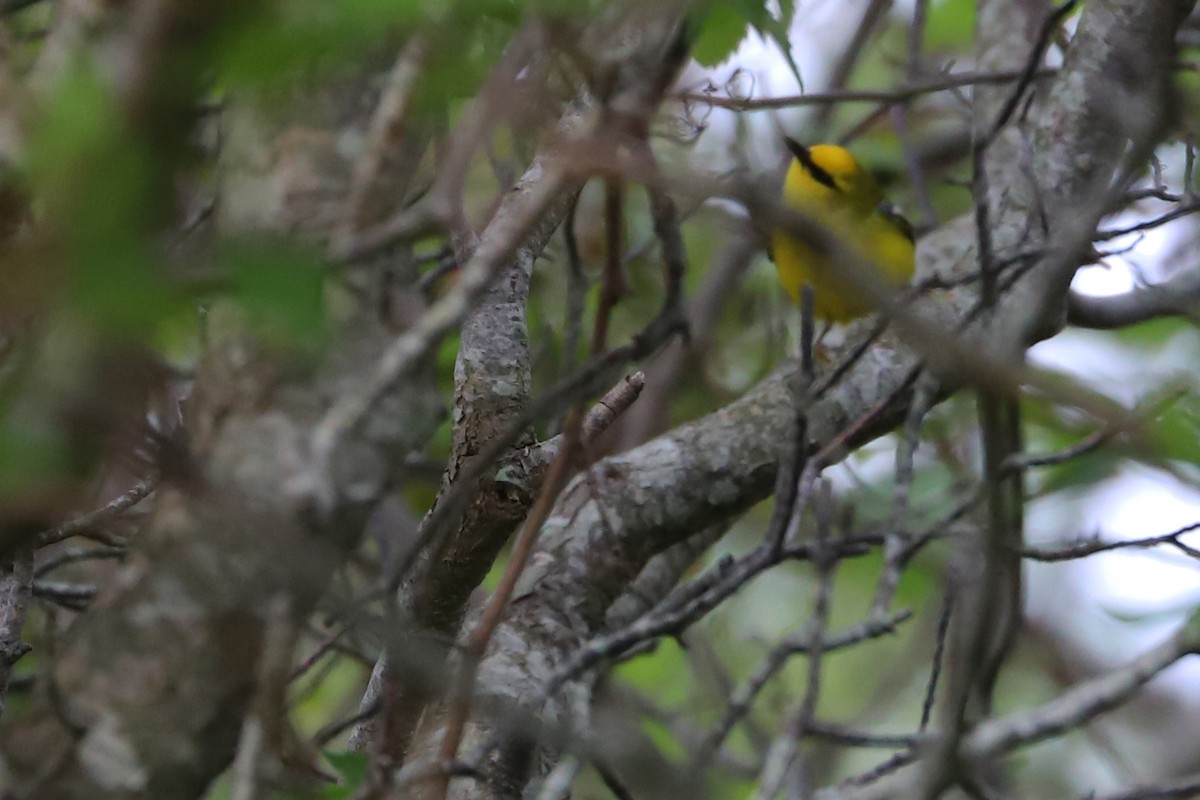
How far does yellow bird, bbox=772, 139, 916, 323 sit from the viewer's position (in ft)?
12.3

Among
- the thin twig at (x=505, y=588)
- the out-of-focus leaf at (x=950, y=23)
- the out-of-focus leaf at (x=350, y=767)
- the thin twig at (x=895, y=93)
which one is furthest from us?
the out-of-focus leaf at (x=950, y=23)

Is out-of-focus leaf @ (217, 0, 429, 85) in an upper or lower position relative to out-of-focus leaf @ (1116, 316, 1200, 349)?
lower

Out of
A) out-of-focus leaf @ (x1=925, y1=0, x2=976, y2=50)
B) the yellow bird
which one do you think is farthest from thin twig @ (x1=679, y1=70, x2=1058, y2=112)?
out-of-focus leaf @ (x1=925, y1=0, x2=976, y2=50)

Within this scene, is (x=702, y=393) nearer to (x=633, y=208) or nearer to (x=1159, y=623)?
(x=633, y=208)

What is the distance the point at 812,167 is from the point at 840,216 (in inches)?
10.3

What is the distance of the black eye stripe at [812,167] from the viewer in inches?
164

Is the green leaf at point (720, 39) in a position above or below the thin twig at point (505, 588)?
above

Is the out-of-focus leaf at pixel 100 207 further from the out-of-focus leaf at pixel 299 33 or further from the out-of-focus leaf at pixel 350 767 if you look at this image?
the out-of-focus leaf at pixel 350 767

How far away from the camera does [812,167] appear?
4.22m

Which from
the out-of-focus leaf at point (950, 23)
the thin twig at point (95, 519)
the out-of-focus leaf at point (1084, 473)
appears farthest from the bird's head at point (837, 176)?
the thin twig at point (95, 519)

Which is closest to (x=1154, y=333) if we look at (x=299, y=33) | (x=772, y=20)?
(x=772, y=20)

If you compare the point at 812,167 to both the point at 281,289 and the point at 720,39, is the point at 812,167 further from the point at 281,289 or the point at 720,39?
the point at 281,289

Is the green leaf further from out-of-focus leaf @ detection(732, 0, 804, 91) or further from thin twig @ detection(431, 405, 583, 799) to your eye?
thin twig @ detection(431, 405, 583, 799)

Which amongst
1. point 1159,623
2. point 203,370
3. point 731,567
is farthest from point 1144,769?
point 203,370
